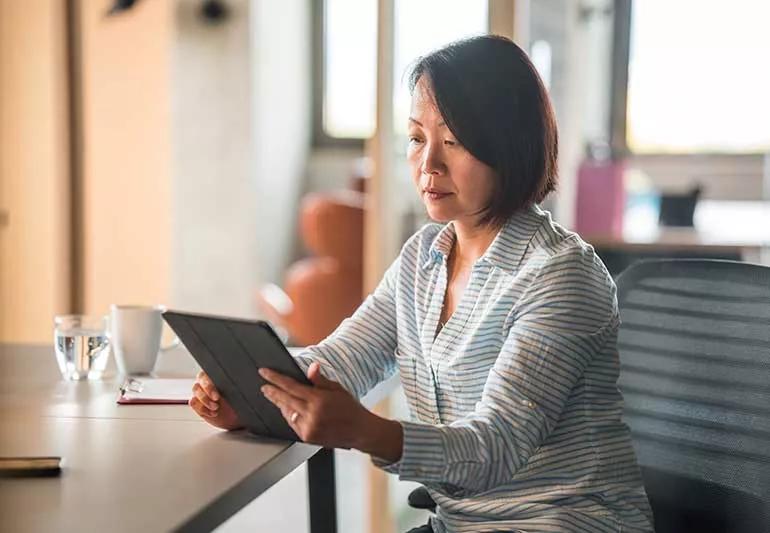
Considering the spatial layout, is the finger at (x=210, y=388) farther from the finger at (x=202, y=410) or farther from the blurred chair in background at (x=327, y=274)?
the blurred chair in background at (x=327, y=274)

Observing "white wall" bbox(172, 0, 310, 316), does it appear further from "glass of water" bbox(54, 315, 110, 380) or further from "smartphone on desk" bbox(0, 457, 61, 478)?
"smartphone on desk" bbox(0, 457, 61, 478)

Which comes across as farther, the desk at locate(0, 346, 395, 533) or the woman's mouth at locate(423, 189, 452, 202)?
the woman's mouth at locate(423, 189, 452, 202)

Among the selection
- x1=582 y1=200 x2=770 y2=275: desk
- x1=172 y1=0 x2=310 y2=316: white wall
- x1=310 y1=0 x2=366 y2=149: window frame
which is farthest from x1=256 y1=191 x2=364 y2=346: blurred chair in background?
x1=310 y1=0 x2=366 y2=149: window frame

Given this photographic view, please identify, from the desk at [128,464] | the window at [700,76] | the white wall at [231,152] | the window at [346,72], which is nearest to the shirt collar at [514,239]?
the desk at [128,464]

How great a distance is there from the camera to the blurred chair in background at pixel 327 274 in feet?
14.5

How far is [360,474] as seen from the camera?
13.1 ft

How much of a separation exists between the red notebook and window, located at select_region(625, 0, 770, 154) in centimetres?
481

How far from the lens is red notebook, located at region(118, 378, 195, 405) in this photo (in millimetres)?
1385

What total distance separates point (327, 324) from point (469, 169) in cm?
344

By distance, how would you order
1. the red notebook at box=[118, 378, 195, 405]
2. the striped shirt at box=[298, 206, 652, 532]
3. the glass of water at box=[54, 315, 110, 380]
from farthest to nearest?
the glass of water at box=[54, 315, 110, 380], the red notebook at box=[118, 378, 195, 405], the striped shirt at box=[298, 206, 652, 532]

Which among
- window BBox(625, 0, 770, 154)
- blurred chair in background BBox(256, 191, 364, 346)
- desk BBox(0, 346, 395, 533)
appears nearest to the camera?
desk BBox(0, 346, 395, 533)

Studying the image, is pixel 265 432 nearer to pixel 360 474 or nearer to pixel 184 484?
pixel 184 484

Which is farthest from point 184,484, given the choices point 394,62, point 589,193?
point 589,193

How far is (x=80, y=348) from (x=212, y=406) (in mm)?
408
